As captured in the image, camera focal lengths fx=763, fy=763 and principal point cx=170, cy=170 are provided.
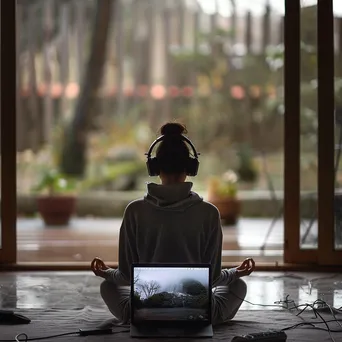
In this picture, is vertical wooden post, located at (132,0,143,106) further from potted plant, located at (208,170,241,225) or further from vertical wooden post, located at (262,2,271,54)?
potted plant, located at (208,170,241,225)

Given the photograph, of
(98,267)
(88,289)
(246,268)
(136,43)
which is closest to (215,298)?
(246,268)

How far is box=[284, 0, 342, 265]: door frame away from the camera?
4004 mm

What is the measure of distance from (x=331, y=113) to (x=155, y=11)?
329 centimetres

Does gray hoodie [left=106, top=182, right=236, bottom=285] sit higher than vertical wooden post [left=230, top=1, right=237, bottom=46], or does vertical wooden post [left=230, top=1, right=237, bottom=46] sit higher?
vertical wooden post [left=230, top=1, right=237, bottom=46]

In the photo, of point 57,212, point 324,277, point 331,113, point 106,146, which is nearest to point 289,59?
point 331,113

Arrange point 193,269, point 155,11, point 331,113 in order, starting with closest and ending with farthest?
point 193,269 → point 331,113 → point 155,11

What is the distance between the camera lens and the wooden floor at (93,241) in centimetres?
458

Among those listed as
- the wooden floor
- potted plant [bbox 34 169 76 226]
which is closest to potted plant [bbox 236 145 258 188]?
the wooden floor

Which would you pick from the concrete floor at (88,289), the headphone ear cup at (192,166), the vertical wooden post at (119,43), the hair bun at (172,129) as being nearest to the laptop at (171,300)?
the headphone ear cup at (192,166)

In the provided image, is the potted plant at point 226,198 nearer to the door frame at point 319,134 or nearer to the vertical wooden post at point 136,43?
the vertical wooden post at point 136,43

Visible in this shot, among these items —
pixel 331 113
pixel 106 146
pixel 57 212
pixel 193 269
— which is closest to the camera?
pixel 193 269

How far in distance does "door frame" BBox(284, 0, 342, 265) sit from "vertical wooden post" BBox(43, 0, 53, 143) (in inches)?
124

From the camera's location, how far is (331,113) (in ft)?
13.1

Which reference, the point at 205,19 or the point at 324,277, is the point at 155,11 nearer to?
the point at 205,19
